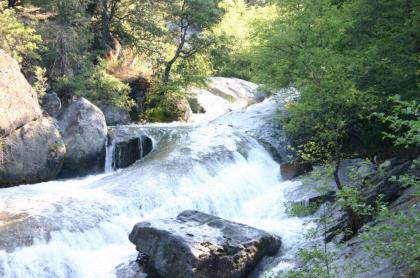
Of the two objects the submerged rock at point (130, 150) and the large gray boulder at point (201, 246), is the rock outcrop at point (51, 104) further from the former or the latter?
the large gray boulder at point (201, 246)

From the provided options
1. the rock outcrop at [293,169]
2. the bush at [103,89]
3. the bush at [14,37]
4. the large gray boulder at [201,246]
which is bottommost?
the large gray boulder at [201,246]

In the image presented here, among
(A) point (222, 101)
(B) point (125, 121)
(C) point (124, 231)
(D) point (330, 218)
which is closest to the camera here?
(D) point (330, 218)

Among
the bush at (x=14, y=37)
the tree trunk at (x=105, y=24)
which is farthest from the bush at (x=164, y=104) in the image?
the bush at (x=14, y=37)

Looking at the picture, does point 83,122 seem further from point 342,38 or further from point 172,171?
point 342,38

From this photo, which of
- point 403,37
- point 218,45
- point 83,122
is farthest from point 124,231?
point 218,45

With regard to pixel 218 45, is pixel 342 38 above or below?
below

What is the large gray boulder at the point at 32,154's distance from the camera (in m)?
12.1

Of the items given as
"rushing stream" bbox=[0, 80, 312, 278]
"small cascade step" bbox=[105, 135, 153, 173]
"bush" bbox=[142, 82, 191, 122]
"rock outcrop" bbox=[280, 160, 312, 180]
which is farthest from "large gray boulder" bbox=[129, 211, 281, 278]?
"bush" bbox=[142, 82, 191, 122]

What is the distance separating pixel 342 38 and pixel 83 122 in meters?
8.55

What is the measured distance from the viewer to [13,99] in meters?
12.5

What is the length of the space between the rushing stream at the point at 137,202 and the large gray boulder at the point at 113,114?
7.87 feet

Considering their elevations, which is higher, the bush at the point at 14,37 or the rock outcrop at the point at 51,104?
the bush at the point at 14,37

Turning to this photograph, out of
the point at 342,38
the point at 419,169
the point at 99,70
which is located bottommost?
the point at 419,169

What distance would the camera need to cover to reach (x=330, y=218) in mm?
9047
